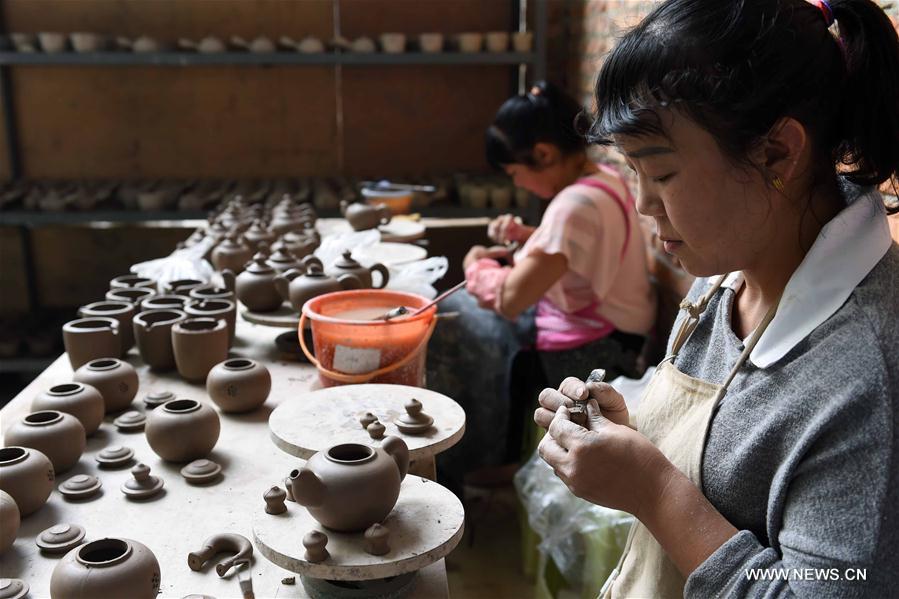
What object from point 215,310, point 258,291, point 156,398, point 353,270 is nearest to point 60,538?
point 156,398

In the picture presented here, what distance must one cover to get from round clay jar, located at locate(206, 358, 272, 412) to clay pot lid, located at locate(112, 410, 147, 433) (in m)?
0.18

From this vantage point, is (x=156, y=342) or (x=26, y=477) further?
(x=156, y=342)

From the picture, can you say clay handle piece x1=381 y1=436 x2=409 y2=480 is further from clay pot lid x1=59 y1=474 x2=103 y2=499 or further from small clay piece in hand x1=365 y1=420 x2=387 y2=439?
clay pot lid x1=59 y1=474 x2=103 y2=499

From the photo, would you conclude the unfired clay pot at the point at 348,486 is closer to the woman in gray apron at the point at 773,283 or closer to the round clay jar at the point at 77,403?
the woman in gray apron at the point at 773,283

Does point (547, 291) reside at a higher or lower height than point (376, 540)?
lower

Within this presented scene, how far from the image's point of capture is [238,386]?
2061 mm

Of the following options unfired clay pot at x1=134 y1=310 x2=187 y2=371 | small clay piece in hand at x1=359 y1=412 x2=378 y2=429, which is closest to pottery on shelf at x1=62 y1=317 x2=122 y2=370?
unfired clay pot at x1=134 y1=310 x2=187 y2=371

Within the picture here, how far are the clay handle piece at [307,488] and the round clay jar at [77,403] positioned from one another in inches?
35.3

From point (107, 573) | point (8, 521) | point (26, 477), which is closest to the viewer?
point (107, 573)

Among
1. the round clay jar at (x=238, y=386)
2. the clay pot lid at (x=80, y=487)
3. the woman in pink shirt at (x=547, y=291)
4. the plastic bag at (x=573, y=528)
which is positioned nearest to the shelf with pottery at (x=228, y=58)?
the woman in pink shirt at (x=547, y=291)

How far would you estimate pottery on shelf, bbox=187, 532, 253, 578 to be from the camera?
1.39m

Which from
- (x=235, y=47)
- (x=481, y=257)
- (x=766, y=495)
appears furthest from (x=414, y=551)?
(x=235, y=47)

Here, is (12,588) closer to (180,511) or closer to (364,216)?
(180,511)

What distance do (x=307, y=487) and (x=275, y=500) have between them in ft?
0.45
